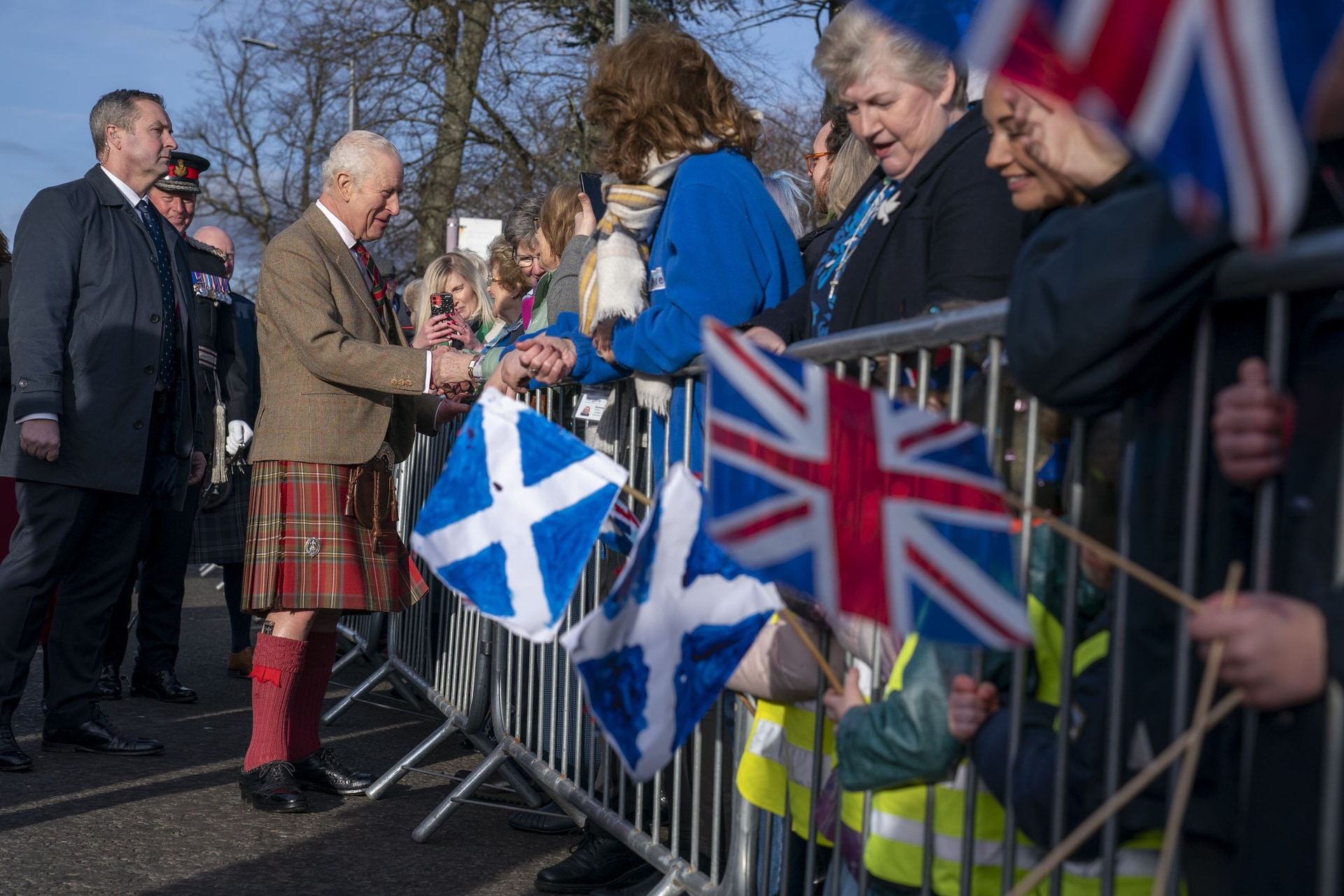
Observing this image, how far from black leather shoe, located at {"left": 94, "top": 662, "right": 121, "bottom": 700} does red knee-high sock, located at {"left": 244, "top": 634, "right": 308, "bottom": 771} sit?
7.21 ft

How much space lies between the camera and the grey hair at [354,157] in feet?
16.0

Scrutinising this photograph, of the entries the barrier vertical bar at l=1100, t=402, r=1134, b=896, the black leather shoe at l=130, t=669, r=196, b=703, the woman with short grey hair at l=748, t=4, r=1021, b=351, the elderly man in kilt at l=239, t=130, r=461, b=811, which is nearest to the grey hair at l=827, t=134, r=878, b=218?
the woman with short grey hair at l=748, t=4, r=1021, b=351

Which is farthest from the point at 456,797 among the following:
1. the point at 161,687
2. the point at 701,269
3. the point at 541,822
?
the point at 161,687

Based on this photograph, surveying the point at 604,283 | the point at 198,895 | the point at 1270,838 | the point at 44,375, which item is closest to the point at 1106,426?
the point at 1270,838

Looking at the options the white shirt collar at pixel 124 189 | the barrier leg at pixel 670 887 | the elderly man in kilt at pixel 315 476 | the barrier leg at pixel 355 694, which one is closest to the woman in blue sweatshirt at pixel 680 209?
the barrier leg at pixel 670 887

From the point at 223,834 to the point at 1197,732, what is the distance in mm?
3413

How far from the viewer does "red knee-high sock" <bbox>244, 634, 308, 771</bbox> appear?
4578mm

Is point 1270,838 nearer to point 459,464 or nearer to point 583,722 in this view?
point 459,464

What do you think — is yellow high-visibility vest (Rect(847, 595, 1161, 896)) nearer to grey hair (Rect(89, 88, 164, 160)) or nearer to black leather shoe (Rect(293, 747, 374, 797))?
black leather shoe (Rect(293, 747, 374, 797))

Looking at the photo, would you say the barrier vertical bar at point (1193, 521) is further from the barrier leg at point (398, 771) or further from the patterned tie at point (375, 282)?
the patterned tie at point (375, 282)

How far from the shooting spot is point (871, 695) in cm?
229

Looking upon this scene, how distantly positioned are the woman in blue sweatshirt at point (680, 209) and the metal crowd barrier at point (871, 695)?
14 centimetres

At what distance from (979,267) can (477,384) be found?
2594 mm

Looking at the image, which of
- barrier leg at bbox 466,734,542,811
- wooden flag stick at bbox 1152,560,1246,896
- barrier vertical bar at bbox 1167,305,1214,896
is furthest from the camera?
barrier leg at bbox 466,734,542,811
